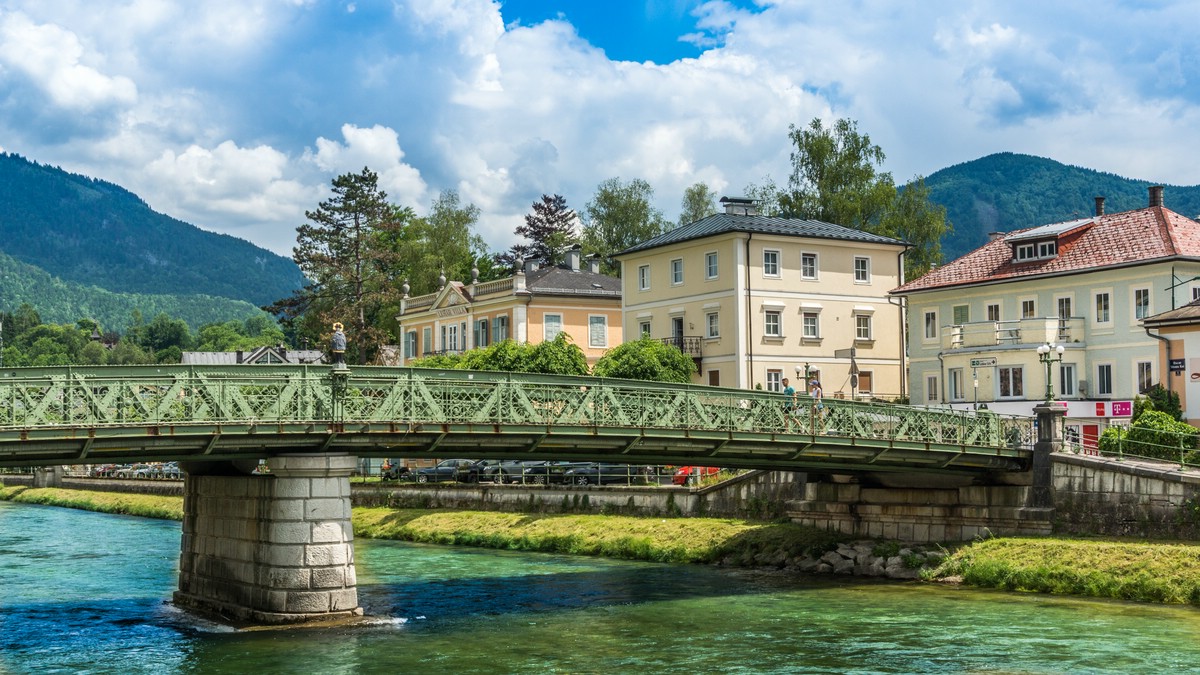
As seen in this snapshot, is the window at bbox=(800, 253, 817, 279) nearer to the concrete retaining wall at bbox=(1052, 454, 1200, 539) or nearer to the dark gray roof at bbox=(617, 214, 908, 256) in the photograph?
the dark gray roof at bbox=(617, 214, 908, 256)

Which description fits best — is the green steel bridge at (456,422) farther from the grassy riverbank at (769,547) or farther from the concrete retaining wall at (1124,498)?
the grassy riverbank at (769,547)

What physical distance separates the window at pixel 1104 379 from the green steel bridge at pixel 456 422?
18167mm

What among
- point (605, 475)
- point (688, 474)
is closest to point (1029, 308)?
point (688, 474)

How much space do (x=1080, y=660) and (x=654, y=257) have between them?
154ft

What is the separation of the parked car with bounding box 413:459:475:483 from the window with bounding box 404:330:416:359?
27.3m

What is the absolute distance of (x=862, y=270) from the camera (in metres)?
70.6

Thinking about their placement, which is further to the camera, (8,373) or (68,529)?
(68,529)

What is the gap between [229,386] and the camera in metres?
28.8

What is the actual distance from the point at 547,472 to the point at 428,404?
88.5 ft

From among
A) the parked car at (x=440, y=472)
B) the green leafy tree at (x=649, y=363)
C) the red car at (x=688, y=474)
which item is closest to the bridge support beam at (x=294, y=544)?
the red car at (x=688, y=474)

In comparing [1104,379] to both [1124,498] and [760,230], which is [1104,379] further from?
[1124,498]

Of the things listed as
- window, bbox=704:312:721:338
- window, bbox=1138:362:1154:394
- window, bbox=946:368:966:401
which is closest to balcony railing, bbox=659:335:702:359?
window, bbox=704:312:721:338

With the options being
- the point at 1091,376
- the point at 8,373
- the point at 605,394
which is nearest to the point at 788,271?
the point at 1091,376

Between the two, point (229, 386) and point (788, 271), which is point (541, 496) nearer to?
point (788, 271)
